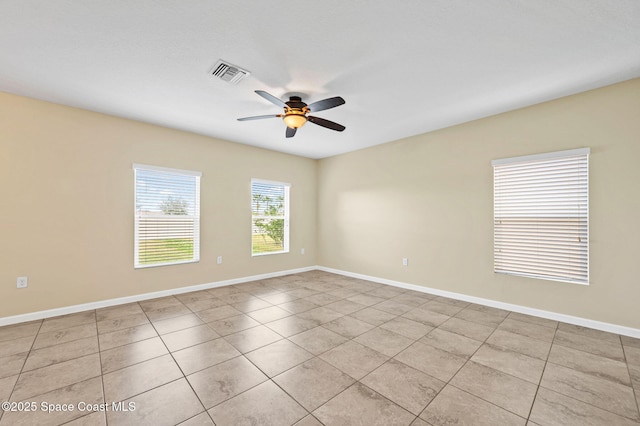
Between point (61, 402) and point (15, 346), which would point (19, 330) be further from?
point (61, 402)

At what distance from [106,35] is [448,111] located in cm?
375

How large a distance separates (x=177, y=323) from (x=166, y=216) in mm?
1840

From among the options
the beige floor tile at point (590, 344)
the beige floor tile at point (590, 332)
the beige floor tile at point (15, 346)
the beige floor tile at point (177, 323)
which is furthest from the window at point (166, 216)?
the beige floor tile at point (590, 332)

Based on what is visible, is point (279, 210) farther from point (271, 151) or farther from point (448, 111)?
point (448, 111)

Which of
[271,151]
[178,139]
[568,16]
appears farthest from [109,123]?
[568,16]

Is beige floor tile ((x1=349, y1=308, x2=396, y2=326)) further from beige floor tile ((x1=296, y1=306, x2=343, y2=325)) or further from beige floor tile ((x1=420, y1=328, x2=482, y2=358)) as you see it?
beige floor tile ((x1=420, y1=328, x2=482, y2=358))

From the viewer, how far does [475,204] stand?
152 inches

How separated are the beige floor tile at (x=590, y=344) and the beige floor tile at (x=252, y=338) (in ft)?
9.49

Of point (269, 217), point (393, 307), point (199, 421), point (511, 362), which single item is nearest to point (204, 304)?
point (269, 217)

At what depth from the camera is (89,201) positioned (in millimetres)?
3508

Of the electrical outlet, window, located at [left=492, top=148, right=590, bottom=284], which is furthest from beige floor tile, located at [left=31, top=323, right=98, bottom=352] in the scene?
window, located at [left=492, top=148, right=590, bottom=284]

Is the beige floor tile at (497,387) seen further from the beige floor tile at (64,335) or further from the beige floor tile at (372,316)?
the beige floor tile at (64,335)

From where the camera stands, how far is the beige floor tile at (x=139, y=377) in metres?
1.86

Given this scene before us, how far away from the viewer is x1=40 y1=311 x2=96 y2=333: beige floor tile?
2.93 meters
